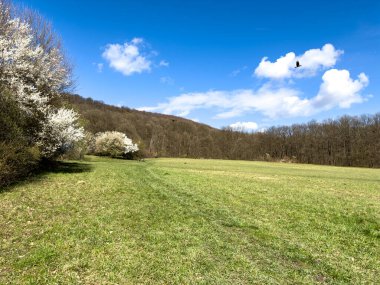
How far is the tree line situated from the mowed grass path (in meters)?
78.6

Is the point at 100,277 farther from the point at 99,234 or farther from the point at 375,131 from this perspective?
the point at 375,131

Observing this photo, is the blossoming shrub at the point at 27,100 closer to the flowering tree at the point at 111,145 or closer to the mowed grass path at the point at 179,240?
the mowed grass path at the point at 179,240

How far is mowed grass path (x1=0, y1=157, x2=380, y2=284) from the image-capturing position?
728cm

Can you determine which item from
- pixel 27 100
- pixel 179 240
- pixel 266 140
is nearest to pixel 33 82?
pixel 27 100

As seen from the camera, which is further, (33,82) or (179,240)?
(33,82)

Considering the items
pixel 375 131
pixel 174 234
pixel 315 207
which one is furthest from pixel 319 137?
pixel 174 234

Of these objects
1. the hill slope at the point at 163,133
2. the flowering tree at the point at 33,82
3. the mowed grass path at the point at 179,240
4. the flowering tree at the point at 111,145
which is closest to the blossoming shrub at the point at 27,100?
the flowering tree at the point at 33,82

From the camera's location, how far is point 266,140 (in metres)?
147

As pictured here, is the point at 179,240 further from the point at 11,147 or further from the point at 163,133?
the point at 163,133

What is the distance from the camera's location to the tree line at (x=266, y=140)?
115 metres

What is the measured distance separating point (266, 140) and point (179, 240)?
142 meters

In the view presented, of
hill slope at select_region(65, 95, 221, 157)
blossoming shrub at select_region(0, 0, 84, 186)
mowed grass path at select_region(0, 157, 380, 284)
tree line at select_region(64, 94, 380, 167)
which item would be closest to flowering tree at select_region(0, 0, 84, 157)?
blossoming shrub at select_region(0, 0, 84, 186)

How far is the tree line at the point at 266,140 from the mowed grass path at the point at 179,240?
258ft

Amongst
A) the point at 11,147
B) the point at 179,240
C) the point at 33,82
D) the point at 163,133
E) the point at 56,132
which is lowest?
the point at 179,240
